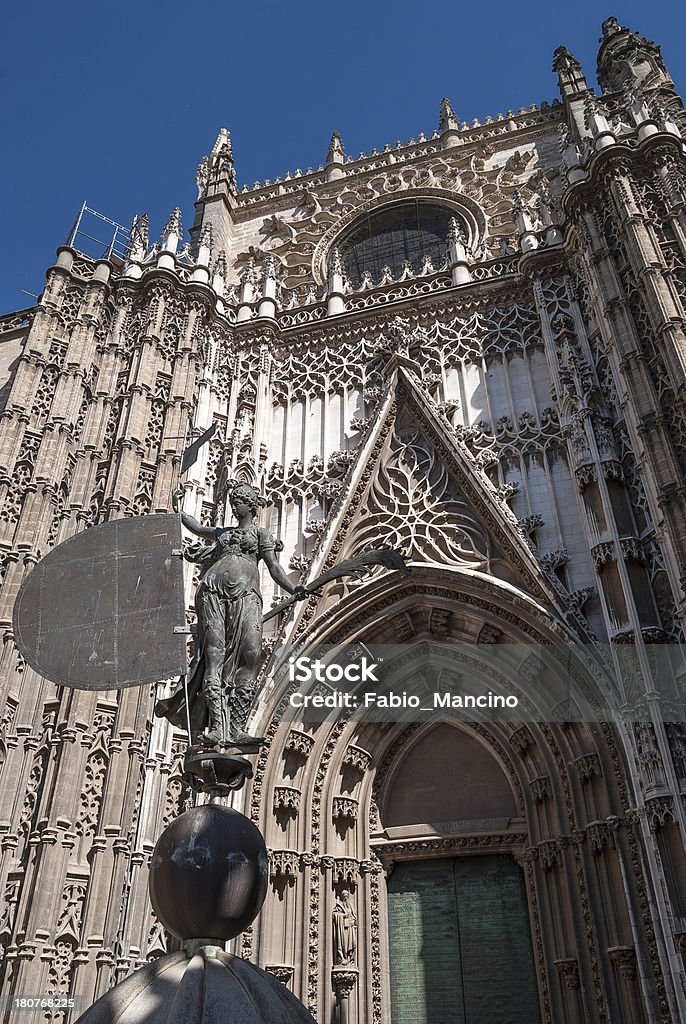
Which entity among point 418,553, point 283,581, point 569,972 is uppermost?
point 418,553

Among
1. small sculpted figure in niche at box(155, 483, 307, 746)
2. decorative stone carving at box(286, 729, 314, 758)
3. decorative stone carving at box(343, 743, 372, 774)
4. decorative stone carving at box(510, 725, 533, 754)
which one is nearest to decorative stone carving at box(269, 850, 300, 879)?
decorative stone carving at box(286, 729, 314, 758)

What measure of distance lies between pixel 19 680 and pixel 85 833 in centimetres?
227

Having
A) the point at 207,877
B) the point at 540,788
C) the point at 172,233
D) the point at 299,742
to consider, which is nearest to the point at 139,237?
the point at 172,233

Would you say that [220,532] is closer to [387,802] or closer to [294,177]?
[387,802]

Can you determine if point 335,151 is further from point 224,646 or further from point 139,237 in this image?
point 224,646

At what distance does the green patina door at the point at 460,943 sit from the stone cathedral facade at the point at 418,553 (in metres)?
0.03

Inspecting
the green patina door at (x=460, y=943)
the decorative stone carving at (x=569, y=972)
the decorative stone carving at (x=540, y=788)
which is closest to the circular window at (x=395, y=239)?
the decorative stone carving at (x=540, y=788)

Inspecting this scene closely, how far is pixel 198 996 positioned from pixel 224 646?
7.21ft

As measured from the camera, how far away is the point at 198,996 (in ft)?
13.5

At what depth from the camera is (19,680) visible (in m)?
10.3

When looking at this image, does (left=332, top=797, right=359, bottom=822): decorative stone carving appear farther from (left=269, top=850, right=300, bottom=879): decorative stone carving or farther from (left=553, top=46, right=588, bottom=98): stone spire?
(left=553, top=46, right=588, bottom=98): stone spire

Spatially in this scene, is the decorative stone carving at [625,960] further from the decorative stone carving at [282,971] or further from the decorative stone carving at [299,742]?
the decorative stone carving at [299,742]

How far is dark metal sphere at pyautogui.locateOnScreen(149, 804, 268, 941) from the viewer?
4586 mm

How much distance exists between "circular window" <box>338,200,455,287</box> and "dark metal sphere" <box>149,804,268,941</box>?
14.3 metres
